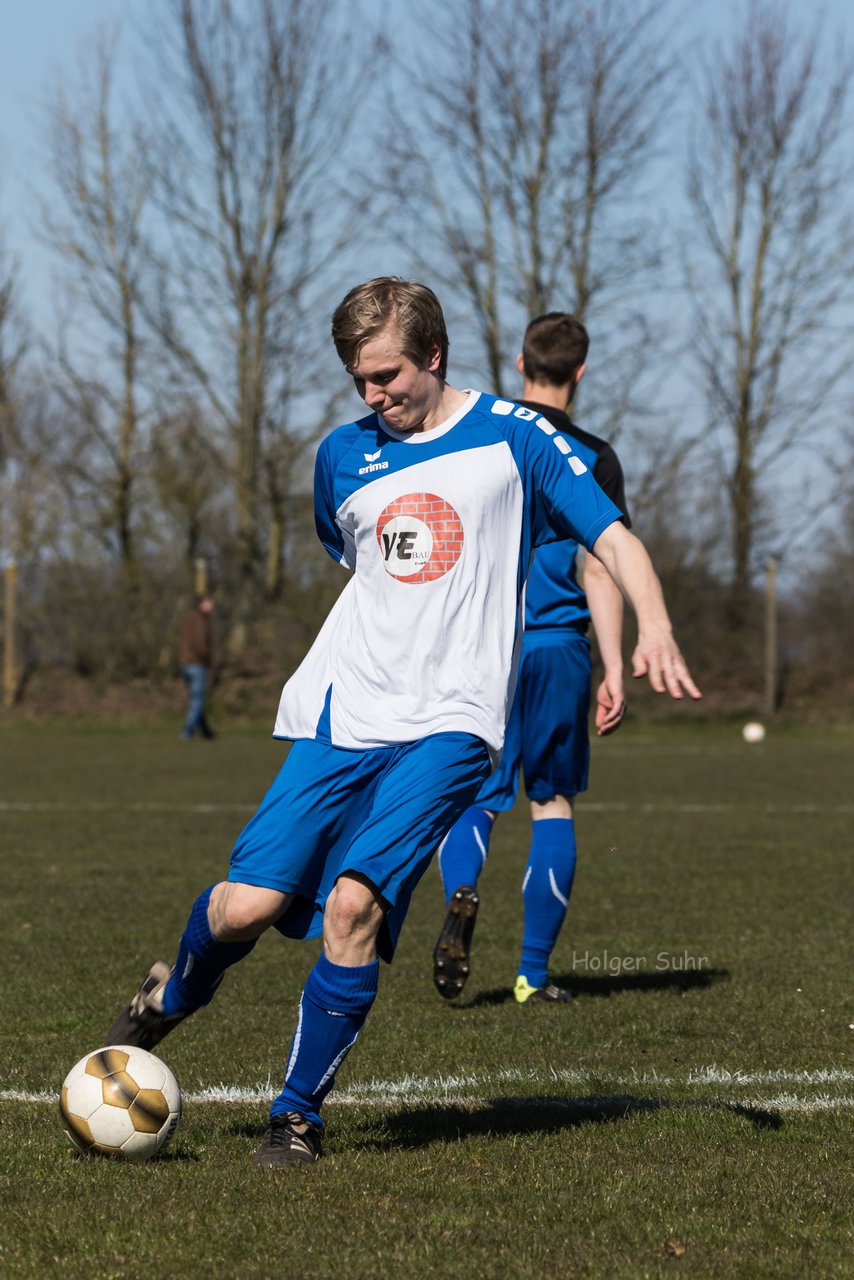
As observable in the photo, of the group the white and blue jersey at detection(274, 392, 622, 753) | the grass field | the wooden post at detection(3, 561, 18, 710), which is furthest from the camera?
the wooden post at detection(3, 561, 18, 710)

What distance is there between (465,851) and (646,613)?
2.48m

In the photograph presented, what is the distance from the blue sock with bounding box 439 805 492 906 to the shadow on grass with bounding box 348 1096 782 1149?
4.70 ft

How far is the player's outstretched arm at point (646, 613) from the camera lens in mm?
3303

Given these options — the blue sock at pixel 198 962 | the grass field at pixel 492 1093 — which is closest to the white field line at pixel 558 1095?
the grass field at pixel 492 1093

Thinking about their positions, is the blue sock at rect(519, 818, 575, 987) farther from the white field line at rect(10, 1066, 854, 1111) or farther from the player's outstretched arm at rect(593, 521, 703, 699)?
the player's outstretched arm at rect(593, 521, 703, 699)

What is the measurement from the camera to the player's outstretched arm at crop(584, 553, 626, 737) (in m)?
3.97

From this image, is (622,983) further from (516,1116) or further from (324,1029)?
(324,1029)

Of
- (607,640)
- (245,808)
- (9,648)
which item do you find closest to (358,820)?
(607,640)

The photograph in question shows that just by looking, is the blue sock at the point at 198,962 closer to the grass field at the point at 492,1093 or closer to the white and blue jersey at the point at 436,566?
the grass field at the point at 492,1093

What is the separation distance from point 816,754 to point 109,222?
57.5 ft

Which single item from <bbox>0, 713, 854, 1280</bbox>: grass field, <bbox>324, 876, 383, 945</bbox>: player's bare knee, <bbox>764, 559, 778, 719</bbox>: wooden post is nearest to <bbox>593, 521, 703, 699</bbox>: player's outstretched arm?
<bbox>324, 876, 383, 945</bbox>: player's bare knee

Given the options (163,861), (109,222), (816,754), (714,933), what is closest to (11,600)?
(109,222)

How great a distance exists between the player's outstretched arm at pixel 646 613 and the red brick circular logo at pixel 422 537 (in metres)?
0.31

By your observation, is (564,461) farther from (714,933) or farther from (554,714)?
(714,933)
